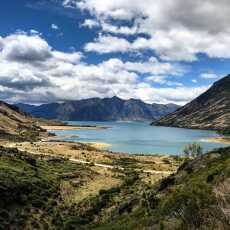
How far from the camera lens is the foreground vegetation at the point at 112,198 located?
25.0 metres

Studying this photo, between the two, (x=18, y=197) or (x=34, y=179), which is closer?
(x=18, y=197)

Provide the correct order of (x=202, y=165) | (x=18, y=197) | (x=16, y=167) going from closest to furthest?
(x=202, y=165)
(x=18, y=197)
(x=16, y=167)

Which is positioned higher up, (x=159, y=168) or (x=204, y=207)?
(x=204, y=207)

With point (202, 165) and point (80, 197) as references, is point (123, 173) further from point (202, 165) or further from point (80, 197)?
point (202, 165)

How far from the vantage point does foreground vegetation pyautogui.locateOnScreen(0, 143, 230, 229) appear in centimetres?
2503

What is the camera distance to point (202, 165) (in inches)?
2096

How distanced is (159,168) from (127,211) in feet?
257

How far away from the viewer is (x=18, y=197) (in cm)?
6688

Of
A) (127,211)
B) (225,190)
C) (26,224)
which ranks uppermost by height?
(225,190)

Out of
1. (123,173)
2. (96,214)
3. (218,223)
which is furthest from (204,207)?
(123,173)

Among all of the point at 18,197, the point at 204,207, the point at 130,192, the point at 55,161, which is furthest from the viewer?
the point at 55,161

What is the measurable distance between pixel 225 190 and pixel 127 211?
90.3 feet

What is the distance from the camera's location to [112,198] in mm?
70312

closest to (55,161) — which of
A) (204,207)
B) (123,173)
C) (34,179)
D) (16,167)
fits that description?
(123,173)
